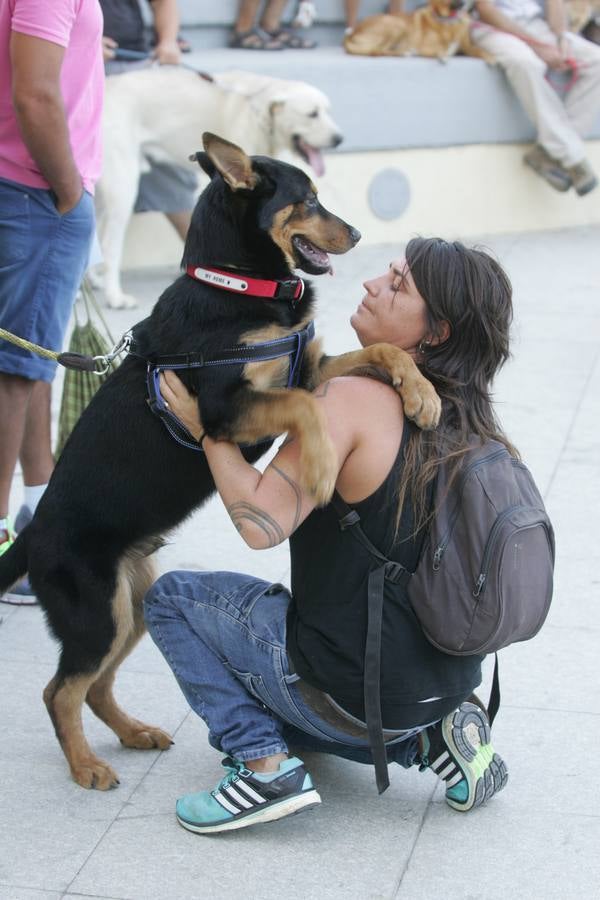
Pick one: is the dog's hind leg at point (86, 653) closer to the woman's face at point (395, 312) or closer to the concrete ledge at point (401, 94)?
the woman's face at point (395, 312)

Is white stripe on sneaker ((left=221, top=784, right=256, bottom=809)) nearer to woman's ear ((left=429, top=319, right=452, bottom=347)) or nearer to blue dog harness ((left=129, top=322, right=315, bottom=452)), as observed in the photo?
blue dog harness ((left=129, top=322, right=315, bottom=452))

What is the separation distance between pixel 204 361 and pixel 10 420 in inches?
53.0

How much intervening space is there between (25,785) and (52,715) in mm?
209

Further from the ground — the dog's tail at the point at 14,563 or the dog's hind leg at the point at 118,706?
the dog's tail at the point at 14,563

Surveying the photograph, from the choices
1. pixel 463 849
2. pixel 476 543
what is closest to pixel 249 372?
pixel 476 543

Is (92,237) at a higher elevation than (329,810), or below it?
higher

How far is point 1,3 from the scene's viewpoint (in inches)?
133

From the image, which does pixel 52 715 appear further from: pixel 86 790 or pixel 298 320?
pixel 298 320

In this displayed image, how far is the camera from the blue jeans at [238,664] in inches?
104

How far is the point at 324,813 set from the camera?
8.98ft

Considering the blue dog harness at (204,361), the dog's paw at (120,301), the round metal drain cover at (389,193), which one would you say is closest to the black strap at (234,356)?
the blue dog harness at (204,361)

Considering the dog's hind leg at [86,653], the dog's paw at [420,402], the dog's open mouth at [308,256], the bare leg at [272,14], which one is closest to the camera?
the dog's paw at [420,402]

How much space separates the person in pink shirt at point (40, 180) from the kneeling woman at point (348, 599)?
1.19 meters

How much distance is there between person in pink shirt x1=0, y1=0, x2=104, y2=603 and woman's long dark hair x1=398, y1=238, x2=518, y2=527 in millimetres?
1393
